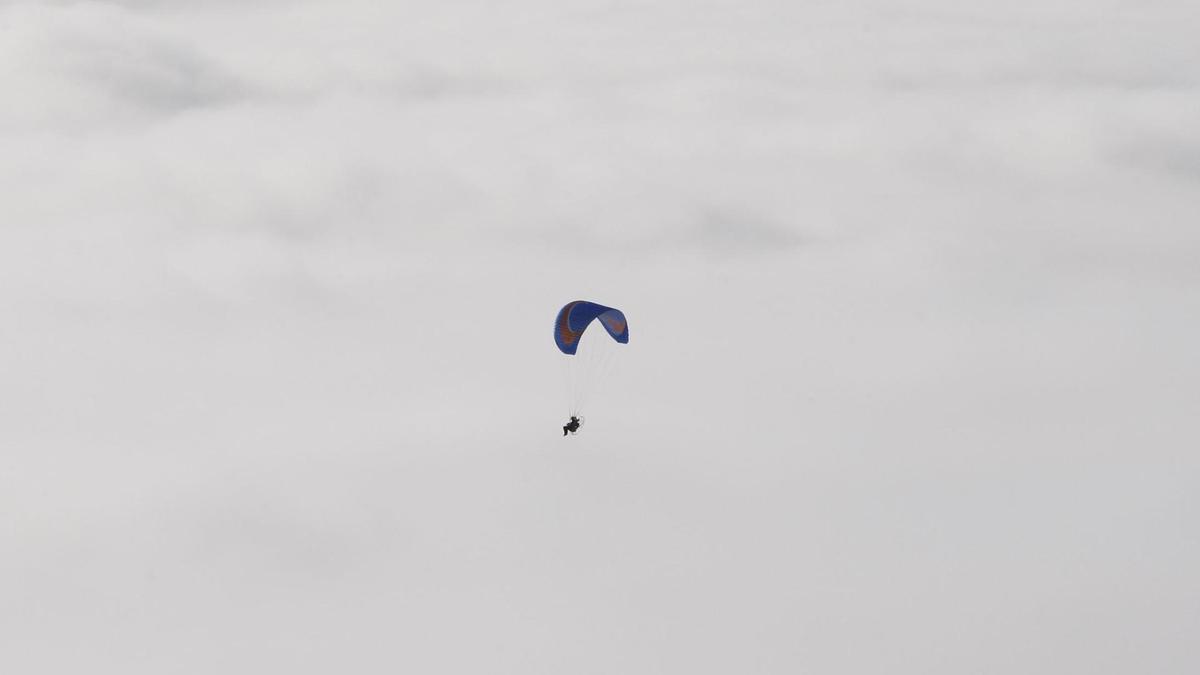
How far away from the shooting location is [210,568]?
634ft

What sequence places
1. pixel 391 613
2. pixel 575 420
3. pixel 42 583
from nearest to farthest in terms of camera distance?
pixel 575 420, pixel 391 613, pixel 42 583

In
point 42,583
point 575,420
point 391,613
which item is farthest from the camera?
point 42,583

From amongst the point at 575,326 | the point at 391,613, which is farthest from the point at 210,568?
the point at 575,326

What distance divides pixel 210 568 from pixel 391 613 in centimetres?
3923

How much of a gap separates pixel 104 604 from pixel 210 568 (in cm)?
2078

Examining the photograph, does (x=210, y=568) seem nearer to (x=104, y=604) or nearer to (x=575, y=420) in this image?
(x=104, y=604)

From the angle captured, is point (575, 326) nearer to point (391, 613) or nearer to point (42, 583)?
point (391, 613)

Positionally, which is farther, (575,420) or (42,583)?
(42,583)

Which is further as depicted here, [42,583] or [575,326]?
[42,583]

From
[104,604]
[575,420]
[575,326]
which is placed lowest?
[575,420]

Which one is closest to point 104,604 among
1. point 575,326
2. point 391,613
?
point 391,613

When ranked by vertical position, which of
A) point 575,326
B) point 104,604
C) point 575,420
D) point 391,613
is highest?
point 104,604

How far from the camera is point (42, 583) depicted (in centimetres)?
19300

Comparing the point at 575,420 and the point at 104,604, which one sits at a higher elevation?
the point at 104,604
